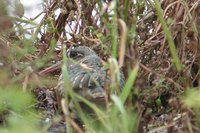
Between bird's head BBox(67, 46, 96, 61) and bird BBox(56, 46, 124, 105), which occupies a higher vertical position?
bird's head BBox(67, 46, 96, 61)

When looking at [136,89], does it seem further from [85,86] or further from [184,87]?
[85,86]

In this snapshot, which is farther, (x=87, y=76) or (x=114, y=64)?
(x=87, y=76)

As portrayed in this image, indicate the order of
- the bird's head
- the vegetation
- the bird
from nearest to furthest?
the vegetation, the bird, the bird's head

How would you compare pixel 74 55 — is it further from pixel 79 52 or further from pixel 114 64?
pixel 114 64

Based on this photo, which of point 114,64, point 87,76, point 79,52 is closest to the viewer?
point 114,64

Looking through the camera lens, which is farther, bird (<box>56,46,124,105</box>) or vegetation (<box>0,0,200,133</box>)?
bird (<box>56,46,124,105</box>)

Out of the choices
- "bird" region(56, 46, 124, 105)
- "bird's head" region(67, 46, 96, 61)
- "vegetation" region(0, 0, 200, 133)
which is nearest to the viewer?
"vegetation" region(0, 0, 200, 133)

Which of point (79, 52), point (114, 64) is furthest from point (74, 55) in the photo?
point (114, 64)
